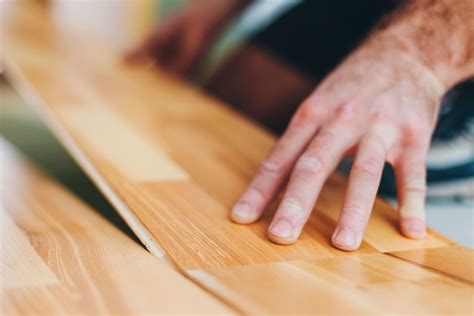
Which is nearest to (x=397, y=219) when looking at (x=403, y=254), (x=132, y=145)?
(x=403, y=254)

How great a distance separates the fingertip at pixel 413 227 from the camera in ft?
2.44

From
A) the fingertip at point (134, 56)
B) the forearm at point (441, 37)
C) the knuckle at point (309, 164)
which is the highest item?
the forearm at point (441, 37)

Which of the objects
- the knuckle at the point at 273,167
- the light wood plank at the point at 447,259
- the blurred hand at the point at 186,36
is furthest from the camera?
the blurred hand at the point at 186,36

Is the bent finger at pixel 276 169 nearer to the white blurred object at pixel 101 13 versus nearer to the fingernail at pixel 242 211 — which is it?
the fingernail at pixel 242 211

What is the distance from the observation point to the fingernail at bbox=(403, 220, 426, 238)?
0.74m

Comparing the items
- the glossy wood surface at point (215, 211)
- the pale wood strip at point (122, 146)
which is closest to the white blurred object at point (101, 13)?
the glossy wood surface at point (215, 211)

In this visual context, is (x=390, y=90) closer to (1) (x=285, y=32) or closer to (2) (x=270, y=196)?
(2) (x=270, y=196)

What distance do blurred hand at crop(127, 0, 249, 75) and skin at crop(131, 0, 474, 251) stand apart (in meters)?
0.89

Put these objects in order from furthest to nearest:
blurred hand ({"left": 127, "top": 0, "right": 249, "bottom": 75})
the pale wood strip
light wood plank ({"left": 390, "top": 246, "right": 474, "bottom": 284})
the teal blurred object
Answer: blurred hand ({"left": 127, "top": 0, "right": 249, "bottom": 75}) → the teal blurred object → the pale wood strip → light wood plank ({"left": 390, "top": 246, "right": 474, "bottom": 284})

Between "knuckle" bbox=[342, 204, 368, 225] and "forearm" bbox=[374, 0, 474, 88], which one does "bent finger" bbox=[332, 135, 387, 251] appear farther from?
"forearm" bbox=[374, 0, 474, 88]

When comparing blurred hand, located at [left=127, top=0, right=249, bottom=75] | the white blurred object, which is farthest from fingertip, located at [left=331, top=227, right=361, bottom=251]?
the white blurred object

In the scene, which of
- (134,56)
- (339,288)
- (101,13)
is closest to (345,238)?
(339,288)

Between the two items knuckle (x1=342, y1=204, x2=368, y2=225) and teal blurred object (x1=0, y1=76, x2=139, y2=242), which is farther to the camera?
teal blurred object (x1=0, y1=76, x2=139, y2=242)

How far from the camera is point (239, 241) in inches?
26.7
